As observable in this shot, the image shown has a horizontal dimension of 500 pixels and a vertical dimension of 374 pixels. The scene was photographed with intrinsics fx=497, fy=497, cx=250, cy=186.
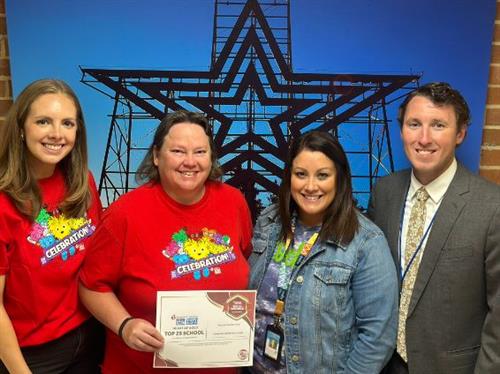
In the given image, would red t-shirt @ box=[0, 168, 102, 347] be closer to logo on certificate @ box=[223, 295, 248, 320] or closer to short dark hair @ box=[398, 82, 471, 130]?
logo on certificate @ box=[223, 295, 248, 320]

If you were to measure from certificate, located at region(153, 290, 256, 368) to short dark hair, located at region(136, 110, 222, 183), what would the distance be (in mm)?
541

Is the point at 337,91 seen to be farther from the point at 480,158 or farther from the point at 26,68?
the point at 26,68

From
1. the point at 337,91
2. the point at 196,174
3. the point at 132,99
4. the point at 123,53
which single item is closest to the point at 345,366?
the point at 196,174

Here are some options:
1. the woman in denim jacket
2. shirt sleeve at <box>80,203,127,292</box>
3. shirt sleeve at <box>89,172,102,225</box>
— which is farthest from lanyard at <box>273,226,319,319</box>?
shirt sleeve at <box>89,172,102,225</box>

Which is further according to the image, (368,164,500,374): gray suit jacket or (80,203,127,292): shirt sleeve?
(80,203,127,292): shirt sleeve

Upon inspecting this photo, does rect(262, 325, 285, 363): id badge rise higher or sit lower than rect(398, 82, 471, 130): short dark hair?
lower

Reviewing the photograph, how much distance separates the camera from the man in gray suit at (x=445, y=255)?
1.74 metres

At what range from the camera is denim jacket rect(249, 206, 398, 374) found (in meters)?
1.74

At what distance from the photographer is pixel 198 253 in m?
1.92

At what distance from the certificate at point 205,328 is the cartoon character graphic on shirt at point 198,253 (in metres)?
0.14

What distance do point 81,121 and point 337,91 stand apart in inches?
47.5

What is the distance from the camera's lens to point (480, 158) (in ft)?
8.09

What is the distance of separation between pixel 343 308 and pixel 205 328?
502mm

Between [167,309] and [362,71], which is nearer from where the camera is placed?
[167,309]
